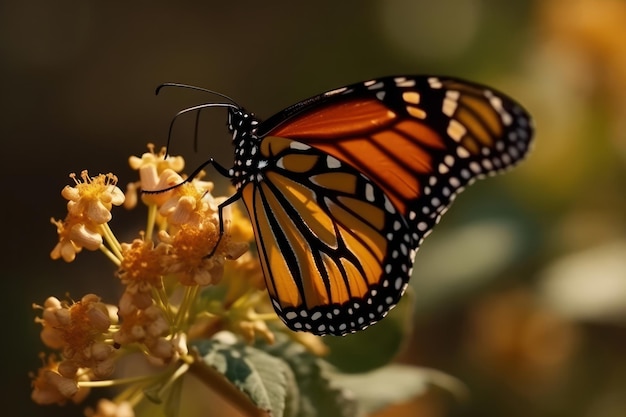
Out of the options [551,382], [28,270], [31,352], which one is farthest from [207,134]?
[551,382]

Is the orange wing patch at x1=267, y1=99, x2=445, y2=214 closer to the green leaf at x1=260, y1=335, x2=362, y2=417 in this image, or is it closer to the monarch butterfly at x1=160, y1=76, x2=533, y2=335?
the monarch butterfly at x1=160, y1=76, x2=533, y2=335

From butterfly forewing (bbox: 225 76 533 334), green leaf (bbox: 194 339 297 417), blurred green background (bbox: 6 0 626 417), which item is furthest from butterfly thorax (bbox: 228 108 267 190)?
blurred green background (bbox: 6 0 626 417)

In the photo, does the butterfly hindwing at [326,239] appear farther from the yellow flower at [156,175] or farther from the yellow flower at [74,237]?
the yellow flower at [74,237]

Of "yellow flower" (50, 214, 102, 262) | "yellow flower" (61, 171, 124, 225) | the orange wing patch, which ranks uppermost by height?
the orange wing patch

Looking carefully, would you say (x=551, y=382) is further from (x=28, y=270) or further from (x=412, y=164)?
(x=28, y=270)

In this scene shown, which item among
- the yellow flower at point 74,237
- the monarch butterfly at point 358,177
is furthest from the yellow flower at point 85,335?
the monarch butterfly at point 358,177
